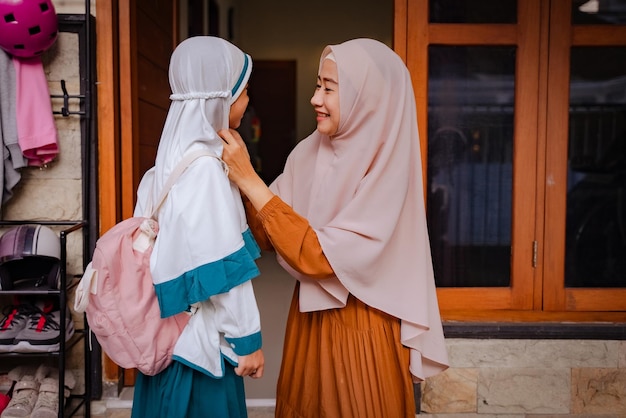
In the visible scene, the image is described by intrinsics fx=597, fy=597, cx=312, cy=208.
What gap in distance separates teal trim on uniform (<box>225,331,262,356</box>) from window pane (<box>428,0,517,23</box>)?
1.74 meters

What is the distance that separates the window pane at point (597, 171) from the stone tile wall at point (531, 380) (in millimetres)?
327

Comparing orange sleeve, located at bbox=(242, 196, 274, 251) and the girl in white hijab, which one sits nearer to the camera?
the girl in white hijab

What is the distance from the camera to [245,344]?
148cm

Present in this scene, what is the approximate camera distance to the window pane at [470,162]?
2.65 m

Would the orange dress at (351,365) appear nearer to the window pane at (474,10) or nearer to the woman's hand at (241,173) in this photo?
the woman's hand at (241,173)

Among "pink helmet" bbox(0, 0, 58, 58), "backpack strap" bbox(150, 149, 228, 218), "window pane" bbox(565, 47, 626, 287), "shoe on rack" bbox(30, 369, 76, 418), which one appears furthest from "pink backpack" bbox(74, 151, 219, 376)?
"window pane" bbox(565, 47, 626, 287)

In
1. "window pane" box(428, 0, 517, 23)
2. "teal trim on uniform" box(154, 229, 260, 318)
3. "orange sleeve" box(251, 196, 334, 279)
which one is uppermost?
"window pane" box(428, 0, 517, 23)

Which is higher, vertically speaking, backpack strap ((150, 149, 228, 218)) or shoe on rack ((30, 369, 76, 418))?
backpack strap ((150, 149, 228, 218))

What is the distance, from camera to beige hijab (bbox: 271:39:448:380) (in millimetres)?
1627

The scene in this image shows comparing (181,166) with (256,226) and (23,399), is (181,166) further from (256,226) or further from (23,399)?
(23,399)

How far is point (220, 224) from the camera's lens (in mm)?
1471

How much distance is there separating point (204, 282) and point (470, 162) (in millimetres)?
1619

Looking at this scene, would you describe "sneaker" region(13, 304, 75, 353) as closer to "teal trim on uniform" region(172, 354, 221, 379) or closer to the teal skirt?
the teal skirt

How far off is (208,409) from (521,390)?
1.62 meters
